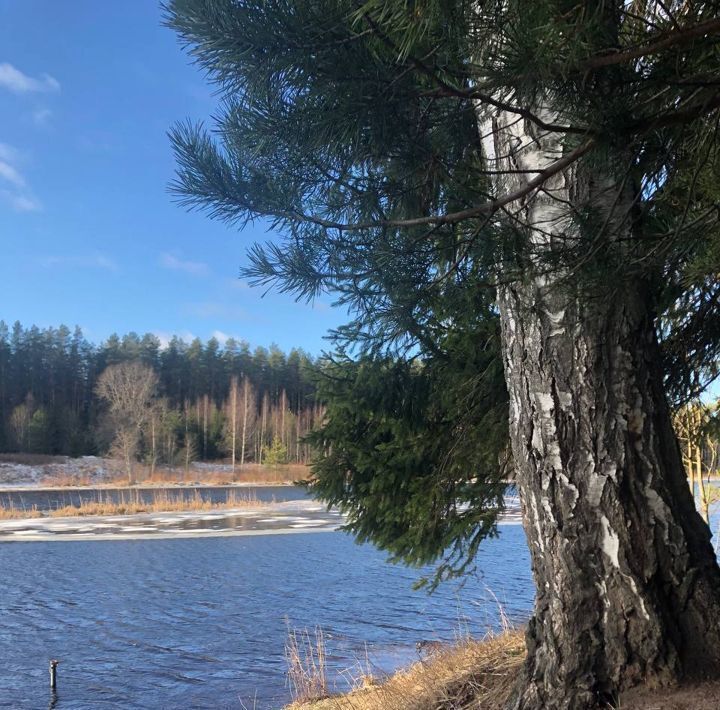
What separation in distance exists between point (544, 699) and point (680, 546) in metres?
0.71

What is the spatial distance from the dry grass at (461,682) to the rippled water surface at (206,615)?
41.5 inches

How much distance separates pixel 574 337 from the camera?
2.57 metres

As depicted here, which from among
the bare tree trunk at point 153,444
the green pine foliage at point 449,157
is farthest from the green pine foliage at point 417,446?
the bare tree trunk at point 153,444

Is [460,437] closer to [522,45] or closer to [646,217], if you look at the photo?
[646,217]

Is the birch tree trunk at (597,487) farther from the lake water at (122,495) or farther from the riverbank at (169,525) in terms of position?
the lake water at (122,495)

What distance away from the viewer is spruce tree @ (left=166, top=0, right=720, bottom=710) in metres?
1.89

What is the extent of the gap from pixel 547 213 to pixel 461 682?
2206mm

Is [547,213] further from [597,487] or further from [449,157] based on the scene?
[597,487]

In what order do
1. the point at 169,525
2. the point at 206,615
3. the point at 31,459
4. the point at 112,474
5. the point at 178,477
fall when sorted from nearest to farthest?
the point at 206,615
the point at 169,525
the point at 112,474
the point at 178,477
the point at 31,459

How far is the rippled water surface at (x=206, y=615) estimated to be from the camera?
268 inches

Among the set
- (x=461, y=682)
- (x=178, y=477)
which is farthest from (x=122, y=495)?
(x=461, y=682)

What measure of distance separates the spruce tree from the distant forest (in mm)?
44677

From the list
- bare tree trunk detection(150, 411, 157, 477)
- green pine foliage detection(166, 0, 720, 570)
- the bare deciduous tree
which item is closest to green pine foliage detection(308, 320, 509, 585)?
green pine foliage detection(166, 0, 720, 570)

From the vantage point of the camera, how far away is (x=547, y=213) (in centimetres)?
262
